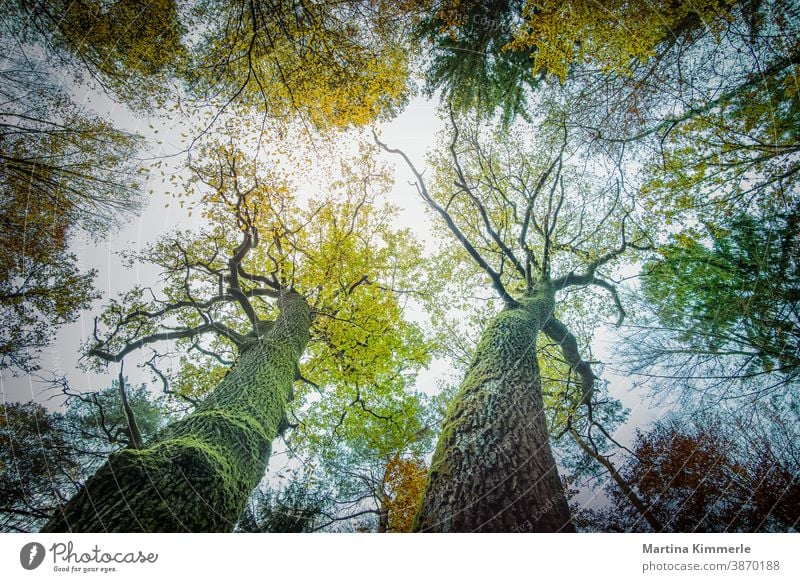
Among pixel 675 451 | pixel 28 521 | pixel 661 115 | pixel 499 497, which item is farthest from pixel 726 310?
pixel 28 521

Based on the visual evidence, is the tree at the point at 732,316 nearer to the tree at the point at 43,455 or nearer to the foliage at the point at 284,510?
the foliage at the point at 284,510

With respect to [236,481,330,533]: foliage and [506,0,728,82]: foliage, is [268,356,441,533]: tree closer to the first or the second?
[236,481,330,533]: foliage

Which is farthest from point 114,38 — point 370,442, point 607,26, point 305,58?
point 370,442

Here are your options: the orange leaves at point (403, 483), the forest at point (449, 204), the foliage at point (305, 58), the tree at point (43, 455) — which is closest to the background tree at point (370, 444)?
the orange leaves at point (403, 483)

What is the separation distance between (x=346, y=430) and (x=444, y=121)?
730cm

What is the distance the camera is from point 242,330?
6930 millimetres

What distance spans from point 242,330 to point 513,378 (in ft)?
21.7

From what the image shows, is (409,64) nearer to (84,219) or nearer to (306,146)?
(306,146)

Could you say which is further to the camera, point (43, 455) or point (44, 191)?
point (44, 191)

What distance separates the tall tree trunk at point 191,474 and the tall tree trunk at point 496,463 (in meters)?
1.43

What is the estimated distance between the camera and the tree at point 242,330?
1.69 meters

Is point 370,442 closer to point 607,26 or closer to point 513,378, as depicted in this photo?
point 513,378

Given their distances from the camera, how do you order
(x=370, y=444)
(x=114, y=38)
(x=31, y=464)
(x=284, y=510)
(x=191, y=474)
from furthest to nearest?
1. (x=370, y=444)
2. (x=284, y=510)
3. (x=114, y=38)
4. (x=31, y=464)
5. (x=191, y=474)

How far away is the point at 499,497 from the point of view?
1492 millimetres
